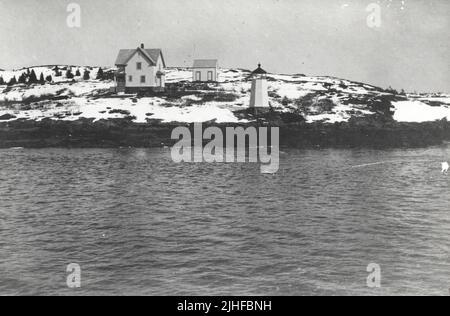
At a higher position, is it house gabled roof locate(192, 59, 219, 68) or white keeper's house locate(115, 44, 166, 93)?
house gabled roof locate(192, 59, 219, 68)

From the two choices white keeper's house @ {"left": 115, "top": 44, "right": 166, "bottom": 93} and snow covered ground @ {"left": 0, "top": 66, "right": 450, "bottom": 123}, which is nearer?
snow covered ground @ {"left": 0, "top": 66, "right": 450, "bottom": 123}

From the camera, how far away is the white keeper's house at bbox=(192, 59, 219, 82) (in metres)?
101

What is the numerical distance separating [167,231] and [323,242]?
6811 mm

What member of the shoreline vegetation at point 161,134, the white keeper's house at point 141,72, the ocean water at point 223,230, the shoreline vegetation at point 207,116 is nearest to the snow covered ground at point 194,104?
the shoreline vegetation at point 207,116

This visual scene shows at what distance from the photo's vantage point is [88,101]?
75.8m

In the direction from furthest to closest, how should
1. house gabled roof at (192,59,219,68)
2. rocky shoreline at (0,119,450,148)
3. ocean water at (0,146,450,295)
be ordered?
1. house gabled roof at (192,59,219,68)
2. rocky shoreline at (0,119,450,148)
3. ocean water at (0,146,450,295)

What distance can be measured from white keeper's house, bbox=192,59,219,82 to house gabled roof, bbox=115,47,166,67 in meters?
13.4

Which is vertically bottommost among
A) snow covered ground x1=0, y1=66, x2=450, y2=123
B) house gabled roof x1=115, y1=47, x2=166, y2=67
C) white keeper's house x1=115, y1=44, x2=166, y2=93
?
snow covered ground x1=0, y1=66, x2=450, y2=123

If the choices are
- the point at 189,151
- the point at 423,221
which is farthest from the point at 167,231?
the point at 189,151

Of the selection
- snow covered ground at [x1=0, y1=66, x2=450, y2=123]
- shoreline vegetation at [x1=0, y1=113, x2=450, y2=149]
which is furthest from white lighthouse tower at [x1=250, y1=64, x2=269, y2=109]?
shoreline vegetation at [x1=0, y1=113, x2=450, y2=149]

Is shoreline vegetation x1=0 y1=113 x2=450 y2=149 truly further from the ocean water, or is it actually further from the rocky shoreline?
the ocean water

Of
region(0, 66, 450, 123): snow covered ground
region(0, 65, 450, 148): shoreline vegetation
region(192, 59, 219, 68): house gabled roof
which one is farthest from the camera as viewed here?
region(192, 59, 219, 68): house gabled roof

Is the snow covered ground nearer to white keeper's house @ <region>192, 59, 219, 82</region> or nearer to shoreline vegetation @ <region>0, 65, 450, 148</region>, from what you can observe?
shoreline vegetation @ <region>0, 65, 450, 148</region>

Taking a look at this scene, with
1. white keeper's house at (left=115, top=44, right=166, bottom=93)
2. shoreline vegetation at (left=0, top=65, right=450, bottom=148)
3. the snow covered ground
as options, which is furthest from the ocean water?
white keeper's house at (left=115, top=44, right=166, bottom=93)
